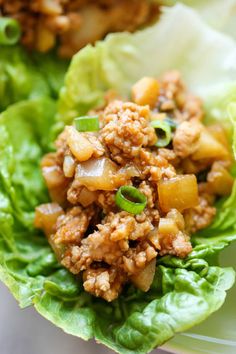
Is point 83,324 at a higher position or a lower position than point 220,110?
lower

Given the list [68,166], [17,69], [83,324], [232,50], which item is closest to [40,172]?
[68,166]

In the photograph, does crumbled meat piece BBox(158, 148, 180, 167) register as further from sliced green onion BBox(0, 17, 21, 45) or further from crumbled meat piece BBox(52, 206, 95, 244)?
sliced green onion BBox(0, 17, 21, 45)

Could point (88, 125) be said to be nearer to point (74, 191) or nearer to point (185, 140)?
point (74, 191)

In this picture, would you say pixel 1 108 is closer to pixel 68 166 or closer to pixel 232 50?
pixel 68 166

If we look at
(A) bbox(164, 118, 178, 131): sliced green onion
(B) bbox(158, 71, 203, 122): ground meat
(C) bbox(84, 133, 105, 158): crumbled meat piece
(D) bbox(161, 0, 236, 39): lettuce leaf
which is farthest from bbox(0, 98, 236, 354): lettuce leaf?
(D) bbox(161, 0, 236, 39): lettuce leaf

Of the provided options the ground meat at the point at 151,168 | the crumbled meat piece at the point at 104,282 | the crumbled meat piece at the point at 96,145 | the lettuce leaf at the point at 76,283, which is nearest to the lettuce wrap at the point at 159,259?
the lettuce leaf at the point at 76,283

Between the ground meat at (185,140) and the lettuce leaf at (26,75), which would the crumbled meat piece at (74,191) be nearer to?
the ground meat at (185,140)

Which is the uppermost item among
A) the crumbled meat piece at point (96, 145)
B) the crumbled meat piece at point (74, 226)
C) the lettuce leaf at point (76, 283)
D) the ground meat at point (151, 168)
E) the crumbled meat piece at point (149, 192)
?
the crumbled meat piece at point (96, 145)

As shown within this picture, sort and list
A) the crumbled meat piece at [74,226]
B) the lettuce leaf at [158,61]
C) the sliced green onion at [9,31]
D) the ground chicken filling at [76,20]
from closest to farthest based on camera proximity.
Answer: the crumbled meat piece at [74,226]
the lettuce leaf at [158,61]
the sliced green onion at [9,31]
the ground chicken filling at [76,20]
